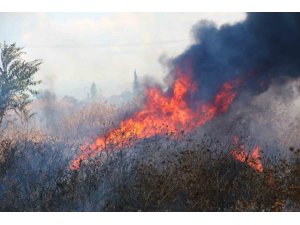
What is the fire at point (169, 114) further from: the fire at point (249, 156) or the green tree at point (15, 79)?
the green tree at point (15, 79)

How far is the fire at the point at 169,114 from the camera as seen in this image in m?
6.92

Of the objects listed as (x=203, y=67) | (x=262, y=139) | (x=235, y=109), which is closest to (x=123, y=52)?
(x=203, y=67)

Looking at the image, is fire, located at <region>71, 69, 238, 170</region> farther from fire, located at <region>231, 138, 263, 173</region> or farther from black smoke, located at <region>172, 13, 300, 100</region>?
fire, located at <region>231, 138, 263, 173</region>

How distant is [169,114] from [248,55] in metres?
1.47

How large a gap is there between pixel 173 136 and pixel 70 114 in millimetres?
1582

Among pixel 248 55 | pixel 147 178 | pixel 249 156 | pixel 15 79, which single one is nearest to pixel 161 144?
pixel 147 178

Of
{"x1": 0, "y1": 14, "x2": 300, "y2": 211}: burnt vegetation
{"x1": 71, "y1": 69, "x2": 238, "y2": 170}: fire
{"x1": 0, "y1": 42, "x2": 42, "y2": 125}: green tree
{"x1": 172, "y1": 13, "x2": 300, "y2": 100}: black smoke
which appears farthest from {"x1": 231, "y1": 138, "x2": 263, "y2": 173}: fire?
{"x1": 0, "y1": 42, "x2": 42, "y2": 125}: green tree

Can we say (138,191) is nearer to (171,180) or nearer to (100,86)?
(171,180)

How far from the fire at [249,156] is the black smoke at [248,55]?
83 centimetres

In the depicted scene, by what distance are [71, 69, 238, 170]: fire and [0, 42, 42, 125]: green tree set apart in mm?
1255

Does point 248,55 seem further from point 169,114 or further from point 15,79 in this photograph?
point 15,79

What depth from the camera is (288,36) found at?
6879mm

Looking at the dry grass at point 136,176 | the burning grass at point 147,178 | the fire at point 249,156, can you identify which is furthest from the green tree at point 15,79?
the fire at point 249,156

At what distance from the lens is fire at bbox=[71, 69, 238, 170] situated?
6.92 m
